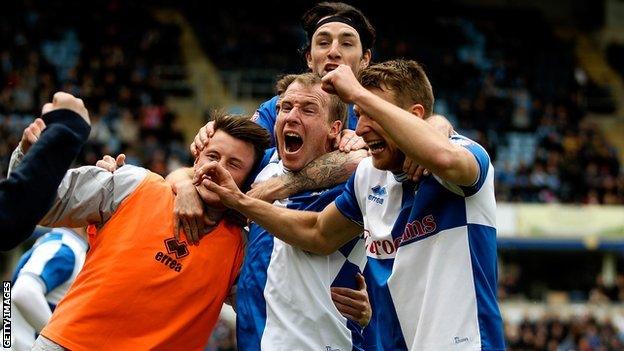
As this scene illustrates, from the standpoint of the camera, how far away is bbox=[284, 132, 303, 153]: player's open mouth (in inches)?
237

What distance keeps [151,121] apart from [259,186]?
19282 mm

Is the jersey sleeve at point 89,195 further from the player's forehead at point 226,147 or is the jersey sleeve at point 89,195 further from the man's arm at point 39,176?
the man's arm at point 39,176

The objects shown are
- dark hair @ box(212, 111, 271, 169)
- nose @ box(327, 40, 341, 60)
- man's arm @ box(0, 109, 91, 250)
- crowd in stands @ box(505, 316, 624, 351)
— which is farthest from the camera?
crowd in stands @ box(505, 316, 624, 351)

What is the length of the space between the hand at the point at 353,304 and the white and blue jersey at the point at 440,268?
0.41 metres

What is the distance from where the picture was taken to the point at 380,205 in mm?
5363

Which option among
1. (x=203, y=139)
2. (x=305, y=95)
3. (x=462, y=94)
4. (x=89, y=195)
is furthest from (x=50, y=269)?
(x=462, y=94)

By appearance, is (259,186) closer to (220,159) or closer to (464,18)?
(220,159)

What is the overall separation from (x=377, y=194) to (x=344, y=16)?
2361 millimetres

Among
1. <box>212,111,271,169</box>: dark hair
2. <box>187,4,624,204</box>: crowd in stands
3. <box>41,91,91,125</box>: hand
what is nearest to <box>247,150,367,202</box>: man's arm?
<box>212,111,271,169</box>: dark hair

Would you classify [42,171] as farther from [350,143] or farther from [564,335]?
[564,335]

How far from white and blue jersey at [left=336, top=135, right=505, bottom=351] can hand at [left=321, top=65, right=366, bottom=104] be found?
51cm

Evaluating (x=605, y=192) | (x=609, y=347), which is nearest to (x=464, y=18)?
(x=605, y=192)

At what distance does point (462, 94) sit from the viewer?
99.3 feet

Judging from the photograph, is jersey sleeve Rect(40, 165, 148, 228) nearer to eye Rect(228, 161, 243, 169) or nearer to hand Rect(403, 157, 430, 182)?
eye Rect(228, 161, 243, 169)
